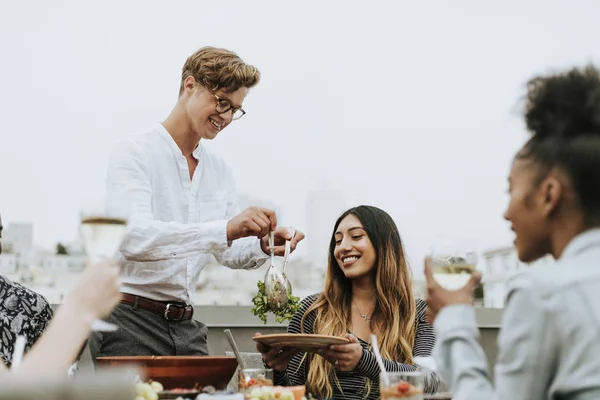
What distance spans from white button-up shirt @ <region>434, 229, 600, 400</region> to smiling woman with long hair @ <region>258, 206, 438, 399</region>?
1.32 m

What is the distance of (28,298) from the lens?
219 centimetres

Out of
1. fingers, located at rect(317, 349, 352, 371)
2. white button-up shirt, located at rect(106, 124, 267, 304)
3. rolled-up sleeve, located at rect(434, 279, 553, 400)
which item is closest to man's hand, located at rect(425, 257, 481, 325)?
rolled-up sleeve, located at rect(434, 279, 553, 400)

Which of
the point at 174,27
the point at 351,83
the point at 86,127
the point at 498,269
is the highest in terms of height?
the point at 174,27

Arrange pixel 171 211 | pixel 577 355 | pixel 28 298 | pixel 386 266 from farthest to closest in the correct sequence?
pixel 386 266 → pixel 171 211 → pixel 28 298 → pixel 577 355

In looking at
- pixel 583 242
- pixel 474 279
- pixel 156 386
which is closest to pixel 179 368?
pixel 156 386

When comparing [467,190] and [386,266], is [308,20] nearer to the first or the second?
[467,190]

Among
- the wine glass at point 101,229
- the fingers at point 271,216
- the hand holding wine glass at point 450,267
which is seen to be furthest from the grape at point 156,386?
the fingers at point 271,216

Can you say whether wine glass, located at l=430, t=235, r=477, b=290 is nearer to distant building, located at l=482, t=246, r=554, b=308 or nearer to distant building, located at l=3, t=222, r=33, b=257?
distant building, located at l=482, t=246, r=554, b=308

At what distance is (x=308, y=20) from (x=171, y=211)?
2.11 m

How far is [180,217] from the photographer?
2.56m

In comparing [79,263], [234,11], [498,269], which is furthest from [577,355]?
[234,11]

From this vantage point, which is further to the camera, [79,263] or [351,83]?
[351,83]

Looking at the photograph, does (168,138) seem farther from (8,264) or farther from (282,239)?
(8,264)

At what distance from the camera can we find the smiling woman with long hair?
8.34ft
